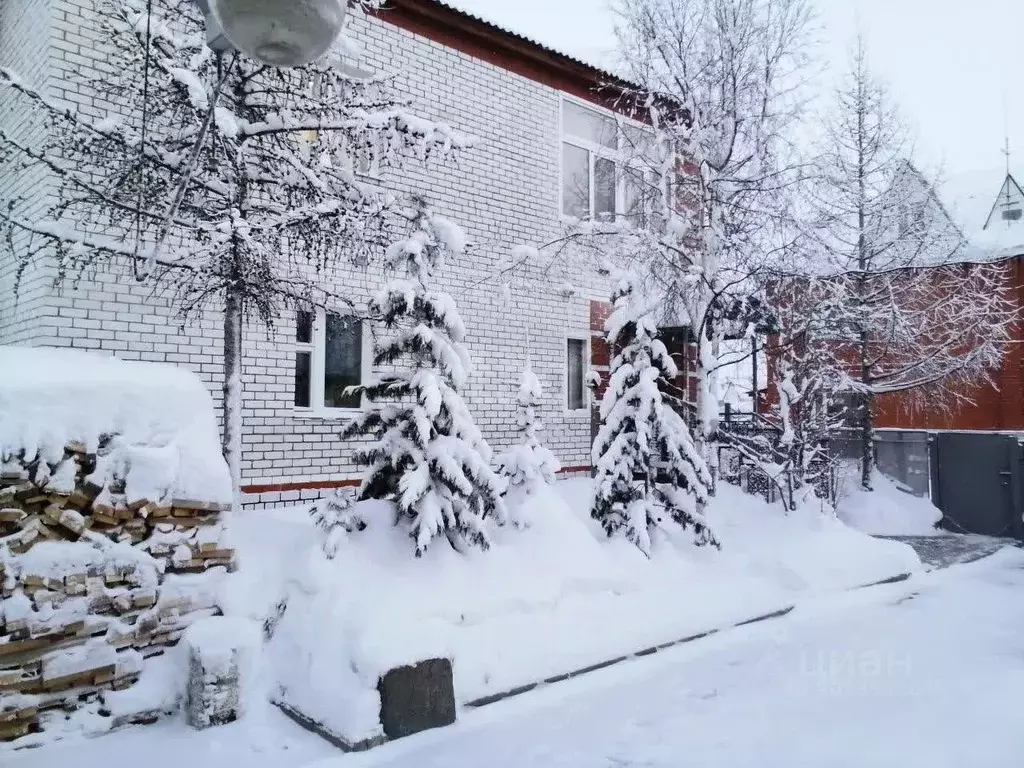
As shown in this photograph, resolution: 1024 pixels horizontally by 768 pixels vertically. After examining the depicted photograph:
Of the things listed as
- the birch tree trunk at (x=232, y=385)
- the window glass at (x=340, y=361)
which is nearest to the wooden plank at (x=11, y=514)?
the birch tree trunk at (x=232, y=385)

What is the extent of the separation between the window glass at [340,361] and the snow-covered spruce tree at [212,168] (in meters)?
1.78

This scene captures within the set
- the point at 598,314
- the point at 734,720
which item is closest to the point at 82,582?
the point at 734,720

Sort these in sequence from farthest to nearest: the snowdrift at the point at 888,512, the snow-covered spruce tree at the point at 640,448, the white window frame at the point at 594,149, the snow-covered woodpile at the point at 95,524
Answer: the snowdrift at the point at 888,512 → the white window frame at the point at 594,149 → the snow-covered spruce tree at the point at 640,448 → the snow-covered woodpile at the point at 95,524

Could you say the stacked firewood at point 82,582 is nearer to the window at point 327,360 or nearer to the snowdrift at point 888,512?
the window at point 327,360

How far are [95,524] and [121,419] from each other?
651 millimetres

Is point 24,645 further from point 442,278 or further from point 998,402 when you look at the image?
point 998,402

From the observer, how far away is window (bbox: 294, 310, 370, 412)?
8195 mm

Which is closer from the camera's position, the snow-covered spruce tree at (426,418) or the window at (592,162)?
the snow-covered spruce tree at (426,418)

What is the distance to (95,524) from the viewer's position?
419 cm

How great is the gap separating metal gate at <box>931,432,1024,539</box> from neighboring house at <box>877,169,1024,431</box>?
14.1 feet

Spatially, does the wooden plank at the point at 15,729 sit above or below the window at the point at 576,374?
below

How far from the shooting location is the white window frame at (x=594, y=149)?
10619 mm

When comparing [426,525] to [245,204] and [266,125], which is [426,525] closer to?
[245,204]

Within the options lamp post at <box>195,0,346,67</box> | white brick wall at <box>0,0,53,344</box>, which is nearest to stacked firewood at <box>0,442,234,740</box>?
lamp post at <box>195,0,346,67</box>
